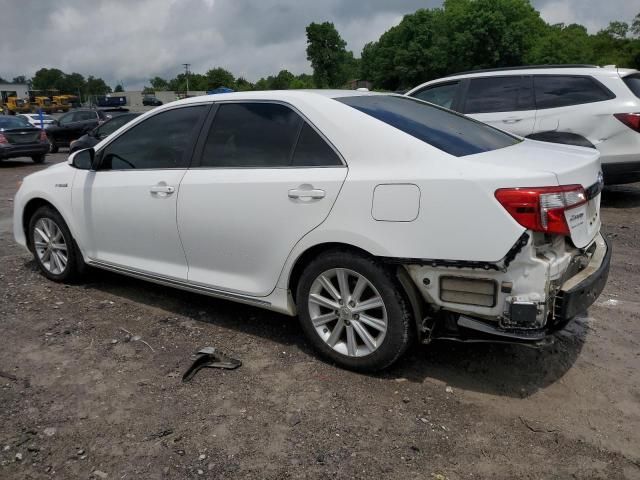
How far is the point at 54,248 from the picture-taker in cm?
505

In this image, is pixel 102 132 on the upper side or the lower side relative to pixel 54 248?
upper

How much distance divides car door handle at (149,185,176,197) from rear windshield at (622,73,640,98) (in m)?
5.87

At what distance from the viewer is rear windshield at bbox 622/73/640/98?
6930 mm

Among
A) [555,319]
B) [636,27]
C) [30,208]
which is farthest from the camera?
[636,27]

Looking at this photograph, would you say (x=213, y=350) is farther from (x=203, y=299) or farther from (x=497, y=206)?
(x=497, y=206)

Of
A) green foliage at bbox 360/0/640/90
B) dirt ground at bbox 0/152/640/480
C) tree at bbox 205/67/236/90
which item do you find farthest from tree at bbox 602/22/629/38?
dirt ground at bbox 0/152/640/480

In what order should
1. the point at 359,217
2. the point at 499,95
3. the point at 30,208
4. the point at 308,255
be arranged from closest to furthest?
the point at 359,217
the point at 308,255
the point at 30,208
the point at 499,95

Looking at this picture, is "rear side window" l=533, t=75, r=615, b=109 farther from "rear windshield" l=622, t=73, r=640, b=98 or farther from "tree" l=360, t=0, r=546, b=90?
"tree" l=360, t=0, r=546, b=90

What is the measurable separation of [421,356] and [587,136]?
4827 millimetres

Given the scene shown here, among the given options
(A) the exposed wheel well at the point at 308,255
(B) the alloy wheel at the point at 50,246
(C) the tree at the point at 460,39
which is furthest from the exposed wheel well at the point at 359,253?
(C) the tree at the point at 460,39

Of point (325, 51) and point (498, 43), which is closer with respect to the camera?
point (498, 43)

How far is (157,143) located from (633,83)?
19.5 ft

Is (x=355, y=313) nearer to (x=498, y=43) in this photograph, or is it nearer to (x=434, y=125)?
(x=434, y=125)

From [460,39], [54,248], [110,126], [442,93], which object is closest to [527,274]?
[54,248]
